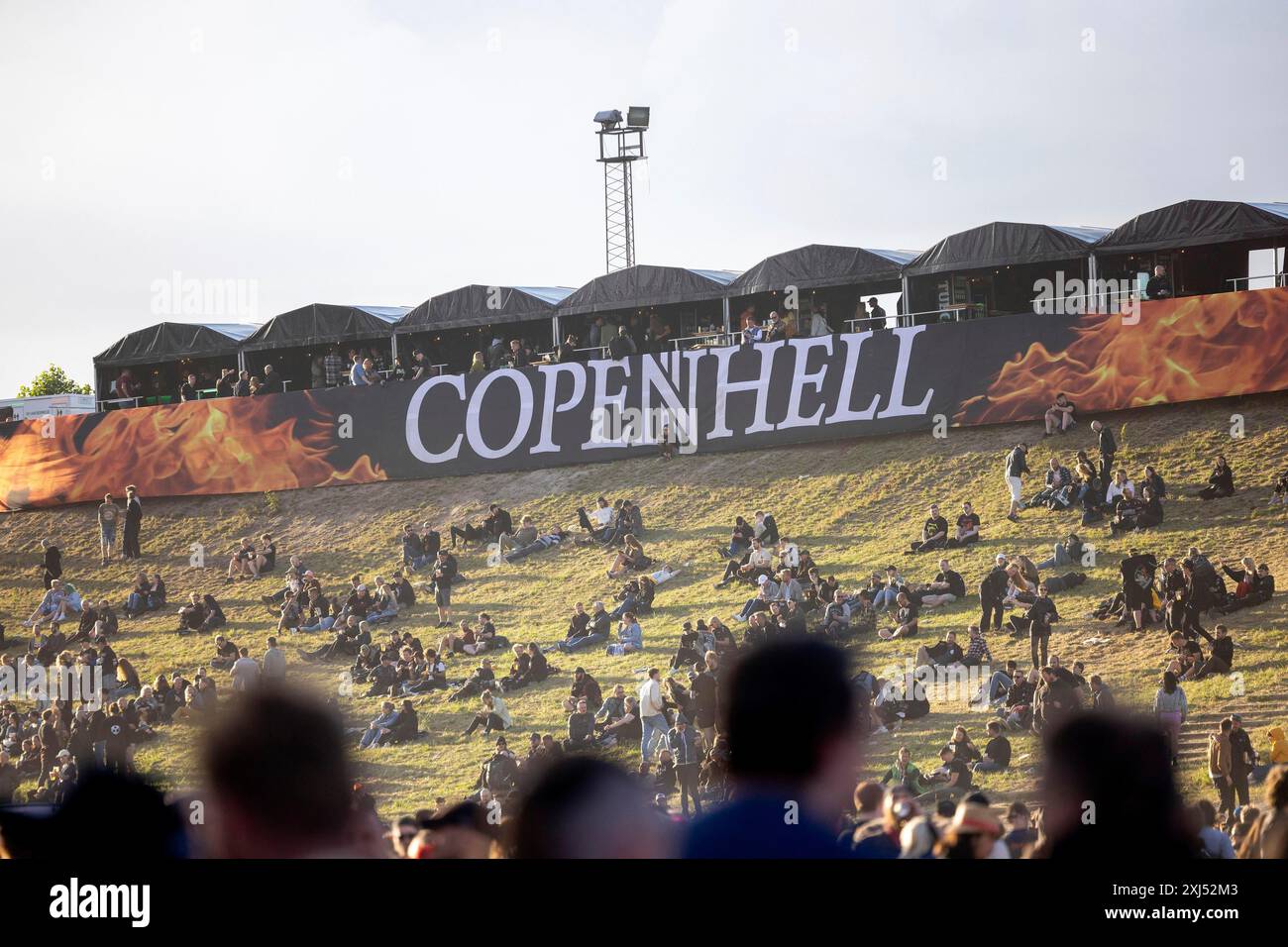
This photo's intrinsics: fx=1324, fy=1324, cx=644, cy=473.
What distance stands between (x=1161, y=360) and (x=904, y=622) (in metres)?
6.89

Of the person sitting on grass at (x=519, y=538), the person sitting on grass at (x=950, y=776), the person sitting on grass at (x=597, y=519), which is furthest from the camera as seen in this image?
the person sitting on grass at (x=519, y=538)

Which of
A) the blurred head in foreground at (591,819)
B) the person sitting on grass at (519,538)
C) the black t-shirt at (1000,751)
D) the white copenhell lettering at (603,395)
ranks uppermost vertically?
the white copenhell lettering at (603,395)

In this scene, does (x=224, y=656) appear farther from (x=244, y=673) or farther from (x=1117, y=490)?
(x=1117, y=490)

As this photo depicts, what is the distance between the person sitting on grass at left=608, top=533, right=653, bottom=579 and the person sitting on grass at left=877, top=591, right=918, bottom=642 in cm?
535

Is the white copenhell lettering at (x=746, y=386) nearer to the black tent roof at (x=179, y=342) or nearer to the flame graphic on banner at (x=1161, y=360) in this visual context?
the flame graphic on banner at (x=1161, y=360)

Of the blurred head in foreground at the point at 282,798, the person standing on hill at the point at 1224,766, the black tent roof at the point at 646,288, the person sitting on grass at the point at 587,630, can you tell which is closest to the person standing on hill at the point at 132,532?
the black tent roof at the point at 646,288

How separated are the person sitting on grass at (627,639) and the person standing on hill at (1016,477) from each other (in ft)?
20.1

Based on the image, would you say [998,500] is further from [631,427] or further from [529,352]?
[529,352]

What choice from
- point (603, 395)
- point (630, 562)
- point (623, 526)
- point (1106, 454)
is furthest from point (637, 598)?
point (1106, 454)

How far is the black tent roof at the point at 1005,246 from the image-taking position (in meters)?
24.1

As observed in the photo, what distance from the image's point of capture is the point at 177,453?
30.6 m

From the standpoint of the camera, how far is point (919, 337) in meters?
23.5
